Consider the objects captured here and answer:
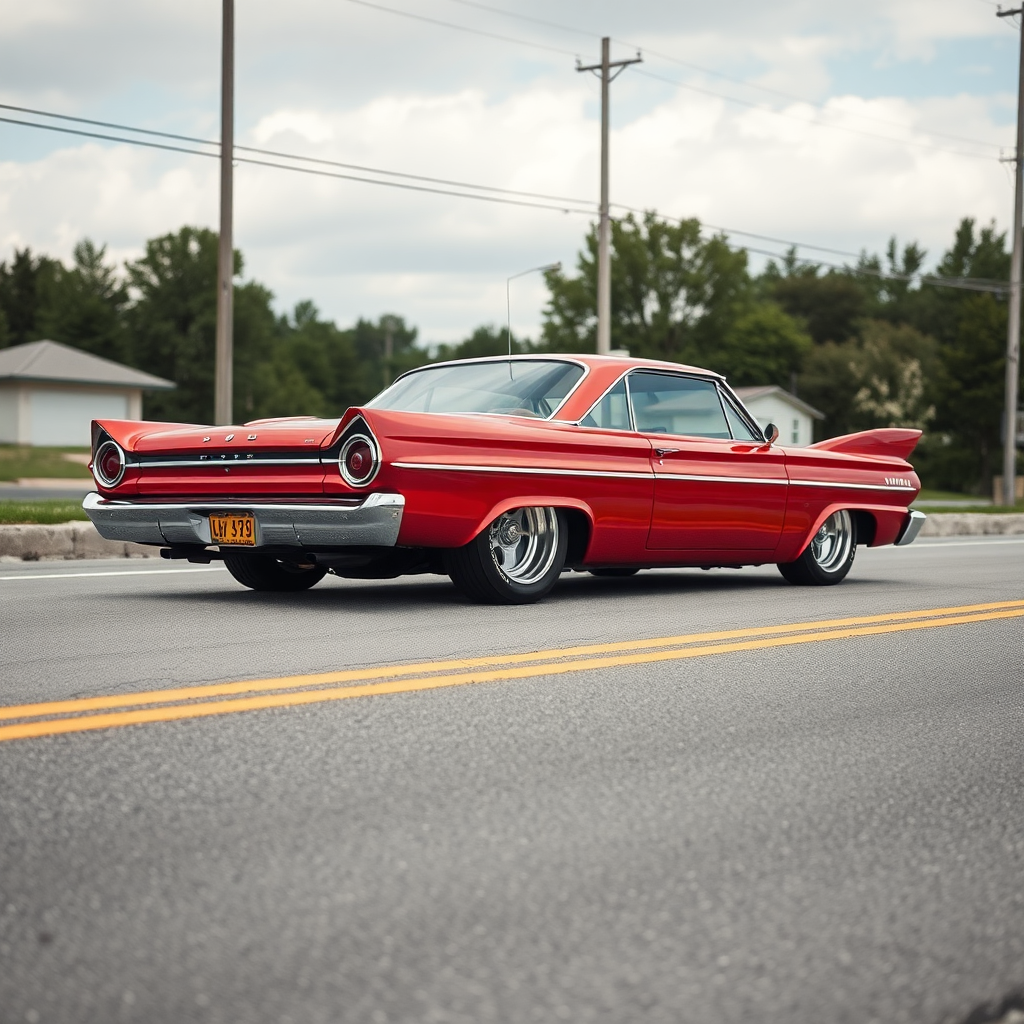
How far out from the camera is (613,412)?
8039 mm

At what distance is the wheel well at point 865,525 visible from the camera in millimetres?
9805

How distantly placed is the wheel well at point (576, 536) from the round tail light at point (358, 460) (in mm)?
1350

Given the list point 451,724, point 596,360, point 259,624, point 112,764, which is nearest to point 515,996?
point 112,764

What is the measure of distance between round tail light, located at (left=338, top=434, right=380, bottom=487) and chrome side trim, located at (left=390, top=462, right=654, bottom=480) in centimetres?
11

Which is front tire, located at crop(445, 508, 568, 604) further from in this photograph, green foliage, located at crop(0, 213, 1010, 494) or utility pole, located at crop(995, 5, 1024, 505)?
green foliage, located at crop(0, 213, 1010, 494)

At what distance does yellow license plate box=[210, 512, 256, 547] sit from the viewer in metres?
7.07

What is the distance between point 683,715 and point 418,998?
2.43 m

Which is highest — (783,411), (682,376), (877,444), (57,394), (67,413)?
(783,411)

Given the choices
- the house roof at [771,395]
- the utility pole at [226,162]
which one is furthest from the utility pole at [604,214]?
the house roof at [771,395]

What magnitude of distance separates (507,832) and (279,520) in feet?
13.3

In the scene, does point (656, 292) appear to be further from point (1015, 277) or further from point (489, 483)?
point (489, 483)

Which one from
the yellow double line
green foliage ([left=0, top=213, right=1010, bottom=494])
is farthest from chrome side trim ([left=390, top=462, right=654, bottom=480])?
green foliage ([left=0, top=213, right=1010, bottom=494])

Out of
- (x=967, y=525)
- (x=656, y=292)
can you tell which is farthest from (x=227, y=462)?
(x=656, y=292)

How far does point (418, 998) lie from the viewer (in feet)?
7.22
